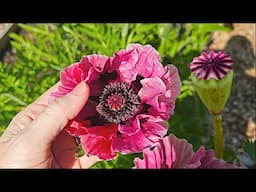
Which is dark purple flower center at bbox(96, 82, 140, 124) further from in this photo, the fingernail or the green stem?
the green stem

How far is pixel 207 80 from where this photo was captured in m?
0.74

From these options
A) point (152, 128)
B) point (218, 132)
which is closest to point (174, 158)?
point (152, 128)

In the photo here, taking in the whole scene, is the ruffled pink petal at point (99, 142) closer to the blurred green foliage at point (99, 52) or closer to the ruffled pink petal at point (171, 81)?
the ruffled pink petal at point (171, 81)

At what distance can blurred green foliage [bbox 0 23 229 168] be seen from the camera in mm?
1139

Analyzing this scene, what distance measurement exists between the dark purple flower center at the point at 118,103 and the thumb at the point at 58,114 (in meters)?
0.03

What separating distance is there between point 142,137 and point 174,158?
0.05 metres

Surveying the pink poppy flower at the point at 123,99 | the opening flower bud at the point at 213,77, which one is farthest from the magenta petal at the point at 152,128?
the opening flower bud at the point at 213,77

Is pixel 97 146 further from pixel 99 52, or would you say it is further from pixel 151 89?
pixel 99 52

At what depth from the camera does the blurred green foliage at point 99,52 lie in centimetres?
114

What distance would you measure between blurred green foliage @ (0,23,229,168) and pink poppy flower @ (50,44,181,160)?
→ 41 cm

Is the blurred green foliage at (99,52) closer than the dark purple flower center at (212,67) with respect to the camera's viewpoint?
No

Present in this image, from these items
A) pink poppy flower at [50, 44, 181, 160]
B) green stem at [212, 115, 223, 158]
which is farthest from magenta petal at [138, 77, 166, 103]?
green stem at [212, 115, 223, 158]

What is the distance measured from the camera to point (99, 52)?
3.98 feet
